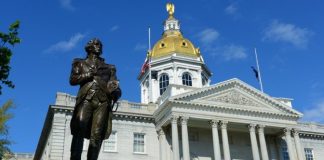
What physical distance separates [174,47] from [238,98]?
15.8 metres

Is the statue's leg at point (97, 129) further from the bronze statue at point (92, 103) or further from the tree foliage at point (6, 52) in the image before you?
the tree foliage at point (6, 52)

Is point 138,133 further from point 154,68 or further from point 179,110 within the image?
point 154,68

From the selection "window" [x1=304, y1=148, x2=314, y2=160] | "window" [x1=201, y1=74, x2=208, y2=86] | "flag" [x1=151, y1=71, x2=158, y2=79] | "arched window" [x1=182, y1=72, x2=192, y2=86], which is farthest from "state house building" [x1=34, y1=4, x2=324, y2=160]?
"window" [x1=201, y1=74, x2=208, y2=86]

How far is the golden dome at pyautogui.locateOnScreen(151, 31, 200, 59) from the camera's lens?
5416cm

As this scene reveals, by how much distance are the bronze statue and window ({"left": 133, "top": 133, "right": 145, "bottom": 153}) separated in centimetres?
3164

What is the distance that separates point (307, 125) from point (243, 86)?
1168cm

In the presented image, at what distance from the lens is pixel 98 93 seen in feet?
26.0

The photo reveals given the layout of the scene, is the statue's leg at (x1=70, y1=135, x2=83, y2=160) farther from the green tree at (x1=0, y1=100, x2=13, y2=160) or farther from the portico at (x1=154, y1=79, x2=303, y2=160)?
the portico at (x1=154, y1=79, x2=303, y2=160)

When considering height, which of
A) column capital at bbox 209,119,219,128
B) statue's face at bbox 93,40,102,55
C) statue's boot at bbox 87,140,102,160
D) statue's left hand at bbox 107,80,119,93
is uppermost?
column capital at bbox 209,119,219,128

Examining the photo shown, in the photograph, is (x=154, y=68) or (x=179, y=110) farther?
(x=154, y=68)

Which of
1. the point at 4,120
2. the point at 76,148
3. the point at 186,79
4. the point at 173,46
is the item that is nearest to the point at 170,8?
the point at 173,46

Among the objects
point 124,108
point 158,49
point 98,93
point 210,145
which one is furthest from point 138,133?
point 98,93

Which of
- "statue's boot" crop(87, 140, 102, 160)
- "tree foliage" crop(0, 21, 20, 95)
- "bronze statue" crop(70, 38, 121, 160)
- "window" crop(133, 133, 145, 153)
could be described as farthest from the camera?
"window" crop(133, 133, 145, 153)

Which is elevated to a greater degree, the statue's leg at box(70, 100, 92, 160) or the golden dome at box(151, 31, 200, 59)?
the golden dome at box(151, 31, 200, 59)
